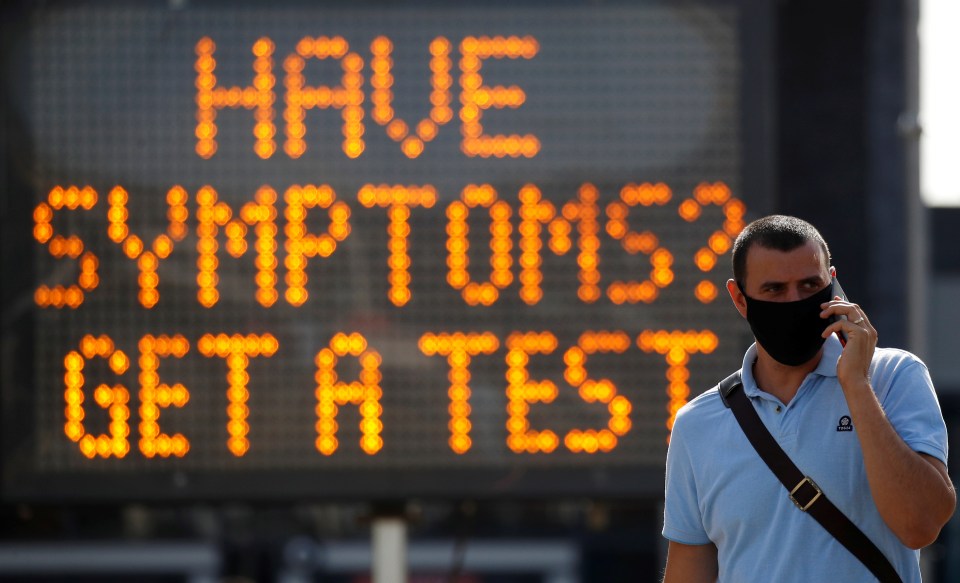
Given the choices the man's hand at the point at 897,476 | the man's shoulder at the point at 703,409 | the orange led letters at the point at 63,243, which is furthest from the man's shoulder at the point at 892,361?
the orange led letters at the point at 63,243

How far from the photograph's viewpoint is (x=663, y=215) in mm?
3781

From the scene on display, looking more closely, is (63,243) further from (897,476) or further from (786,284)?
(897,476)

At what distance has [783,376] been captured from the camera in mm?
2047

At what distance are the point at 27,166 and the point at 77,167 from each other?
0.14m

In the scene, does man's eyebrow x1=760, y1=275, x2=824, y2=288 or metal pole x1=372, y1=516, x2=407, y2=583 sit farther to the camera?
metal pole x1=372, y1=516, x2=407, y2=583

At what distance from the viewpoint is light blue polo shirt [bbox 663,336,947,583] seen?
1.88 m

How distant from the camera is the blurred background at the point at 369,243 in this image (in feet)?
12.4

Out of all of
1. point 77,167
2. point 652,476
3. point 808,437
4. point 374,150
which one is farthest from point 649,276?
point 808,437

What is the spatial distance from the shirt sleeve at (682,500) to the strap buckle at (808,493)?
22cm

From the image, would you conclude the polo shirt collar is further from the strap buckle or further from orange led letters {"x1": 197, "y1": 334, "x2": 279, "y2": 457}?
orange led letters {"x1": 197, "y1": 334, "x2": 279, "y2": 457}

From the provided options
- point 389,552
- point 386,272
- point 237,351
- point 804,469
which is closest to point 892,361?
point 804,469

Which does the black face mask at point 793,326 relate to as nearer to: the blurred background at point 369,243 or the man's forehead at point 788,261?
the man's forehead at point 788,261

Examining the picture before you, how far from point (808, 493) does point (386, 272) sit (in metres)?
2.02

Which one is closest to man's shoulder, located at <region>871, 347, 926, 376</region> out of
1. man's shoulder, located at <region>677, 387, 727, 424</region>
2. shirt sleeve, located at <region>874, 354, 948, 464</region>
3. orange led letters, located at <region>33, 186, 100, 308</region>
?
shirt sleeve, located at <region>874, 354, 948, 464</region>
